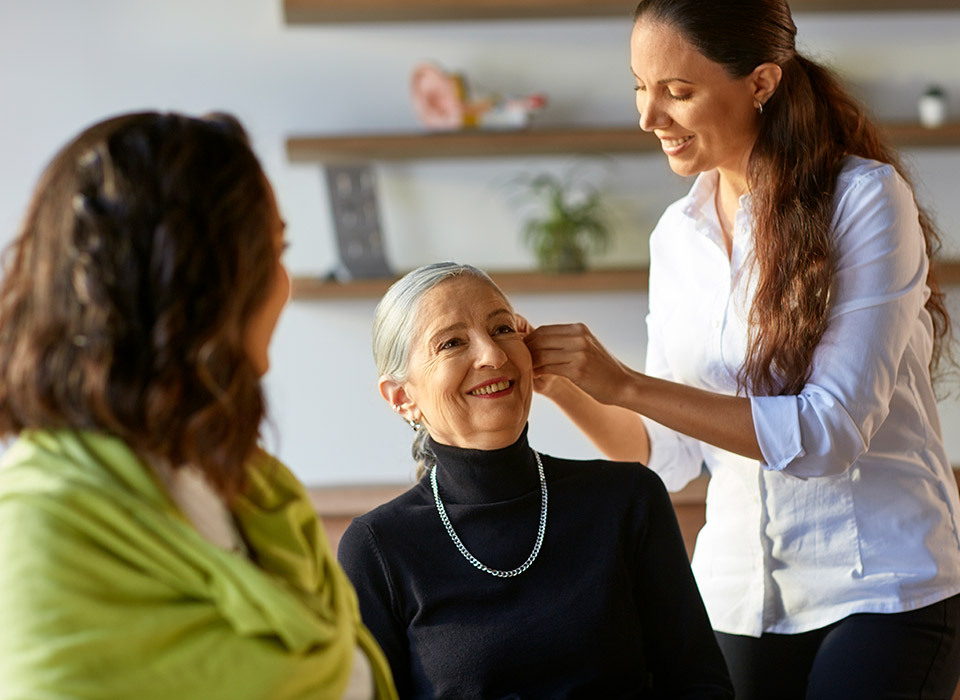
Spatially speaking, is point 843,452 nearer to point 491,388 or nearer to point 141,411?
point 491,388

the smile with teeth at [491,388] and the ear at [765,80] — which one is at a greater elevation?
the ear at [765,80]

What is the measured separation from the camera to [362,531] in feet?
5.50

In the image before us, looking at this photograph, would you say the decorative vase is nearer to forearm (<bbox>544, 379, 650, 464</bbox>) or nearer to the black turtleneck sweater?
forearm (<bbox>544, 379, 650, 464</bbox>)

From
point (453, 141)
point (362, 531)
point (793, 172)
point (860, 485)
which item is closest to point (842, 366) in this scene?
point (860, 485)

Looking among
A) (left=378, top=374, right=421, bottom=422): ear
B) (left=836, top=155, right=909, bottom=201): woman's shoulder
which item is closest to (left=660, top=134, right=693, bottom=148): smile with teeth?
→ (left=836, top=155, right=909, bottom=201): woman's shoulder

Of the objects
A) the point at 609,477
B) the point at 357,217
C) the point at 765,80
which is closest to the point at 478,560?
the point at 609,477

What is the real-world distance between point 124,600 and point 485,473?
84 centimetres

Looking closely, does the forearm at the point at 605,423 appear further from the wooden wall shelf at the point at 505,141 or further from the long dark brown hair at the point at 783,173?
the wooden wall shelf at the point at 505,141

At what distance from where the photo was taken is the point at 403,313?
1749 mm

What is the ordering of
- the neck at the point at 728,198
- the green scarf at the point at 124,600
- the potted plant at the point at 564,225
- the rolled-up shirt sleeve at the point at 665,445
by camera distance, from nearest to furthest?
the green scarf at the point at 124,600 → the neck at the point at 728,198 → the rolled-up shirt sleeve at the point at 665,445 → the potted plant at the point at 564,225

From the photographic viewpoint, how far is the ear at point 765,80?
1.71 meters

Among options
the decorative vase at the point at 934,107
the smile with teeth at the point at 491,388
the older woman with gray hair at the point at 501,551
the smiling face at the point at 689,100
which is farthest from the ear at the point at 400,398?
the decorative vase at the point at 934,107

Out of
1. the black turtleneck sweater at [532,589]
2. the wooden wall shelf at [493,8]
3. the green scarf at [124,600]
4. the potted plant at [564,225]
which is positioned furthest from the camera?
the potted plant at [564,225]

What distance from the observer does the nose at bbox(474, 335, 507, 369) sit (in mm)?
1665
